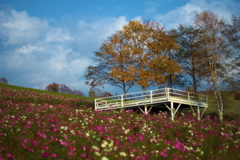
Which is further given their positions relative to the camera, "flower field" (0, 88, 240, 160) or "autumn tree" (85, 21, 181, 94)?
"autumn tree" (85, 21, 181, 94)

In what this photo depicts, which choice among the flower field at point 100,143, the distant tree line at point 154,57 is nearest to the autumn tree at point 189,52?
the distant tree line at point 154,57

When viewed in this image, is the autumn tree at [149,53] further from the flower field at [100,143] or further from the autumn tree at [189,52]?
the flower field at [100,143]

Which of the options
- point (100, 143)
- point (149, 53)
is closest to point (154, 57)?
point (149, 53)

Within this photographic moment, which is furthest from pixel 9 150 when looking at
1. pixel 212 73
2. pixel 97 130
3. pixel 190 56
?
pixel 190 56

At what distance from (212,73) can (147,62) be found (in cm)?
826

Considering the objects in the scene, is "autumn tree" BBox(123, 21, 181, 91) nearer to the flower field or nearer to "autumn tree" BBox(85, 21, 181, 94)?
"autumn tree" BBox(85, 21, 181, 94)

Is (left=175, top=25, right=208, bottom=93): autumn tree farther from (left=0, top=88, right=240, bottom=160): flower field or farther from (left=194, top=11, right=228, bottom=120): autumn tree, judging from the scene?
(left=0, top=88, right=240, bottom=160): flower field

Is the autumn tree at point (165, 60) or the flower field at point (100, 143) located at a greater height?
the autumn tree at point (165, 60)

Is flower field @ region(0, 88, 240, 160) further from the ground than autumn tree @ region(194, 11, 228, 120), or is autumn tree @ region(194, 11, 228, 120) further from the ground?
autumn tree @ region(194, 11, 228, 120)

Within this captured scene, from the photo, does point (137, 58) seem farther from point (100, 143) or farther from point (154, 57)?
point (100, 143)

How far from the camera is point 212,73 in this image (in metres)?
23.0

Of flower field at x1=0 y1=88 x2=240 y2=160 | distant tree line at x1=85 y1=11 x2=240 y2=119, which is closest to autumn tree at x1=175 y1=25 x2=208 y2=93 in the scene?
distant tree line at x1=85 y1=11 x2=240 y2=119

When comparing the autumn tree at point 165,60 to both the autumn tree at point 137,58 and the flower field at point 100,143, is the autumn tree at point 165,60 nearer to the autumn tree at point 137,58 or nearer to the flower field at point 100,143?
the autumn tree at point 137,58

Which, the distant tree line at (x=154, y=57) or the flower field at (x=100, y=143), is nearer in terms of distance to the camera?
the flower field at (x=100, y=143)
